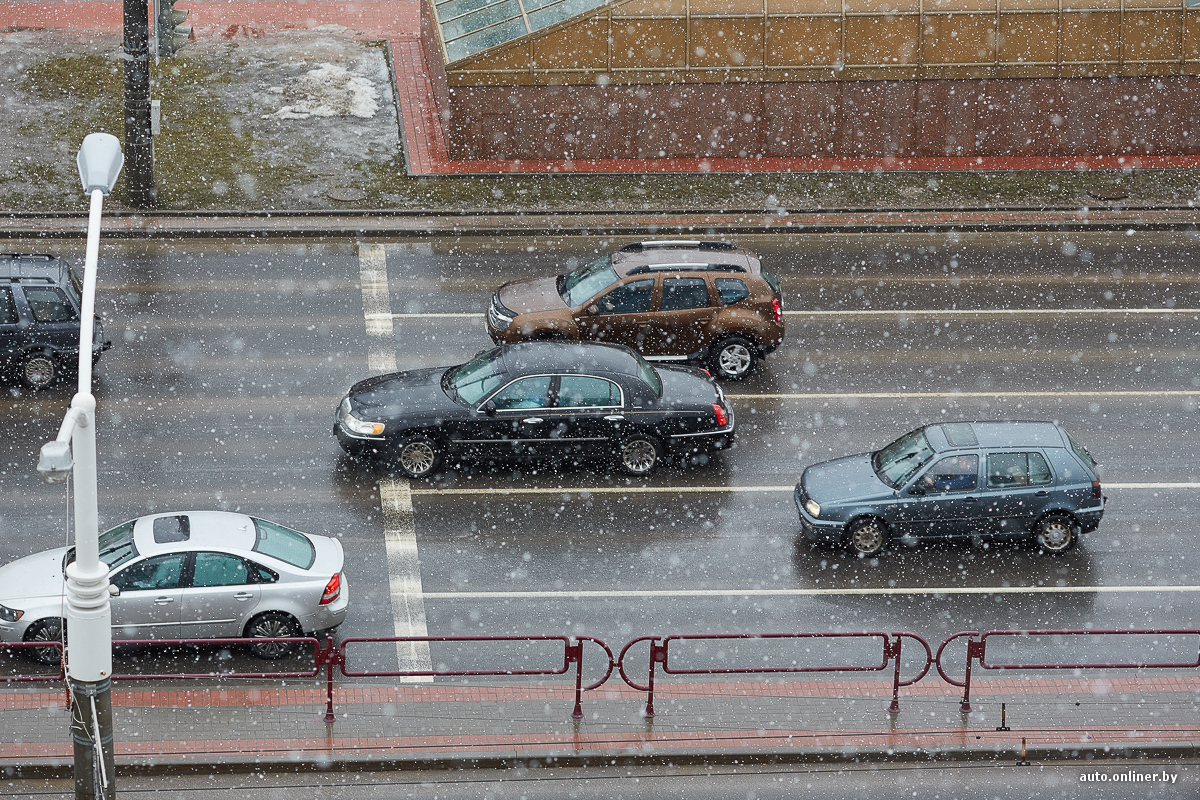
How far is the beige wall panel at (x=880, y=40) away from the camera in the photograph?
1226 inches

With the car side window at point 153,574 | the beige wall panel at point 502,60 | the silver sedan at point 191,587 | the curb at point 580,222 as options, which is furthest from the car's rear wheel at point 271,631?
the beige wall panel at point 502,60

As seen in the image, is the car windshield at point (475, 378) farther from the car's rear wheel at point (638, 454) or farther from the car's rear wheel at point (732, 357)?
the car's rear wheel at point (732, 357)

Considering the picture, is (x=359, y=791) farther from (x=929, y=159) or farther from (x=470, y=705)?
(x=929, y=159)

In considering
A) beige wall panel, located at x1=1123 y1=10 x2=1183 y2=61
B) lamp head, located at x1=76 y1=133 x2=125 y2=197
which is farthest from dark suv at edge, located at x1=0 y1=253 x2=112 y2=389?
beige wall panel, located at x1=1123 y1=10 x2=1183 y2=61

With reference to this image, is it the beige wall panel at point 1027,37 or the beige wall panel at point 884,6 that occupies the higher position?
the beige wall panel at point 884,6

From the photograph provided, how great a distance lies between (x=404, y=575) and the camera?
1802 cm

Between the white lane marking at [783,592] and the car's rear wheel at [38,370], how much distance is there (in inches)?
292

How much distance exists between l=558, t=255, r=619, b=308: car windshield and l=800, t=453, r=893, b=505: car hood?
5073mm

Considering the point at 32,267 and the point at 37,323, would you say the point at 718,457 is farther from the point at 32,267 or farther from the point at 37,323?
the point at 32,267

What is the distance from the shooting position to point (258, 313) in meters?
24.5

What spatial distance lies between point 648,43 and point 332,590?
17457mm

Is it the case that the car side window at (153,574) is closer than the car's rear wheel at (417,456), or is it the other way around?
the car side window at (153,574)

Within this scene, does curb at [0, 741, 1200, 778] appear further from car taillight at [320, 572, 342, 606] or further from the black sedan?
the black sedan

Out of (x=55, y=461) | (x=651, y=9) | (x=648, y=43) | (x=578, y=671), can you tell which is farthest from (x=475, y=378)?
(x=651, y=9)
